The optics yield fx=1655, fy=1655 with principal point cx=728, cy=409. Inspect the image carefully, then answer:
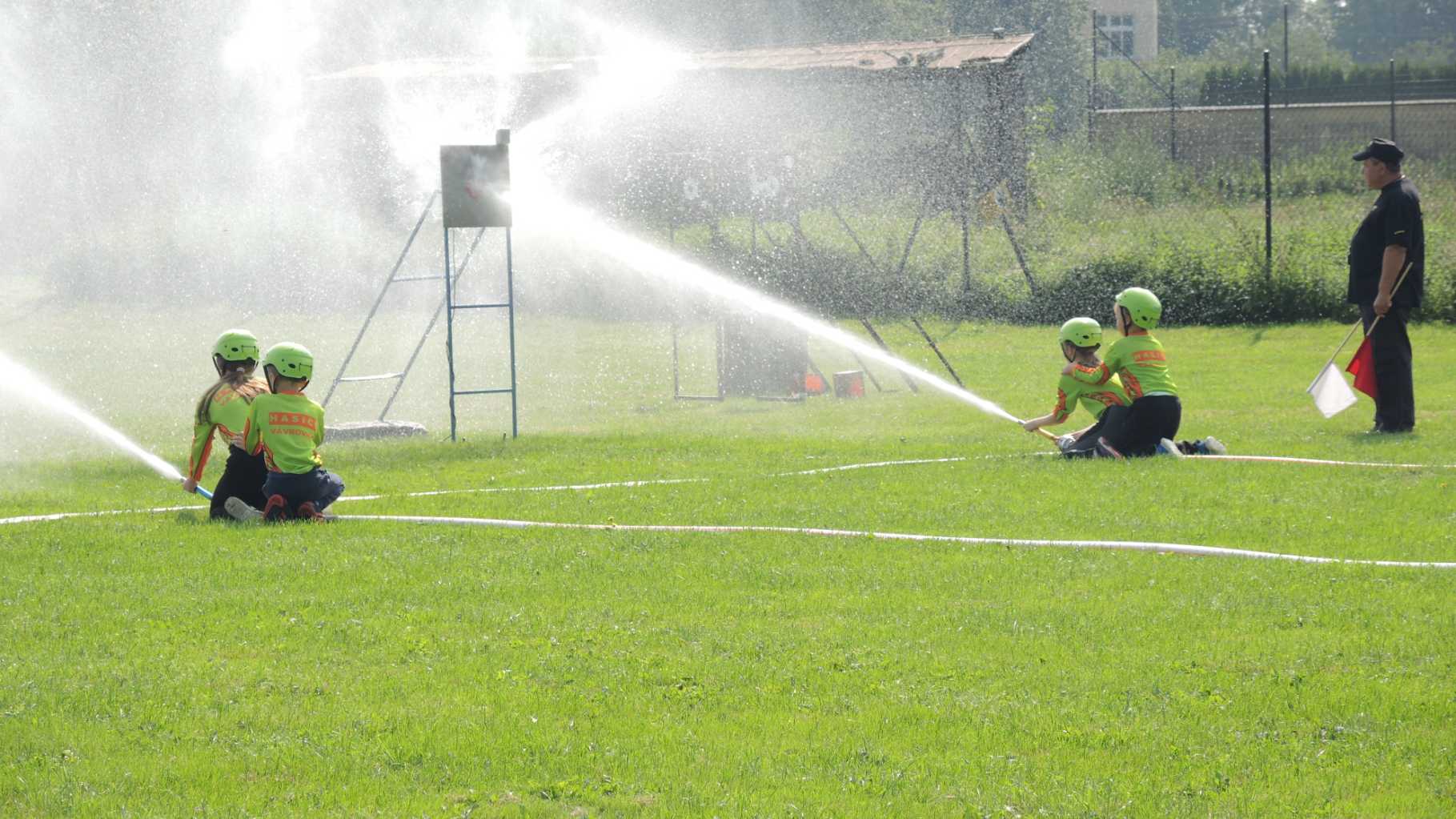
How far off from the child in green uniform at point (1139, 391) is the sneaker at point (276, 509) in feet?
18.9

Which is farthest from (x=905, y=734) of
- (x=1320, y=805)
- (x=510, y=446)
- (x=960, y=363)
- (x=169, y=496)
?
(x=960, y=363)

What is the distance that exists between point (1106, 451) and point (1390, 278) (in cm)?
323

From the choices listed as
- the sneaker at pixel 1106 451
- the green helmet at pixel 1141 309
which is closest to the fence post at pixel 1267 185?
the green helmet at pixel 1141 309

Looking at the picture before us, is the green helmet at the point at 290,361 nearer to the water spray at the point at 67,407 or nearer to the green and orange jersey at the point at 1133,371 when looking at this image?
the water spray at the point at 67,407

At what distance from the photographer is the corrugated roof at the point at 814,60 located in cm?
2709

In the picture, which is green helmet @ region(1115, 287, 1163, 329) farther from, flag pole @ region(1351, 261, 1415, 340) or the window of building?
the window of building

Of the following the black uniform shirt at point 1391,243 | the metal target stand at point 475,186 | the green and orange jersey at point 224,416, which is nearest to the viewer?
the green and orange jersey at point 224,416

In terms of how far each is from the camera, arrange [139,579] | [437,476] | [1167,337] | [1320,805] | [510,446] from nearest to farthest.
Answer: [1320,805] → [139,579] → [437,476] → [510,446] → [1167,337]

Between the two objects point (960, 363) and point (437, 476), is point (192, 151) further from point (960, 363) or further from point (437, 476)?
point (437, 476)

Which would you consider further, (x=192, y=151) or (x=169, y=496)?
(x=192, y=151)

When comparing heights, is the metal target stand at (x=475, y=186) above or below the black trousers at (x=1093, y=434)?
above

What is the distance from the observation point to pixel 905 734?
18.7ft

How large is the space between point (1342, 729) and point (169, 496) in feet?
28.2

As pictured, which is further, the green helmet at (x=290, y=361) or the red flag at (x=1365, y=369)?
the red flag at (x=1365, y=369)
